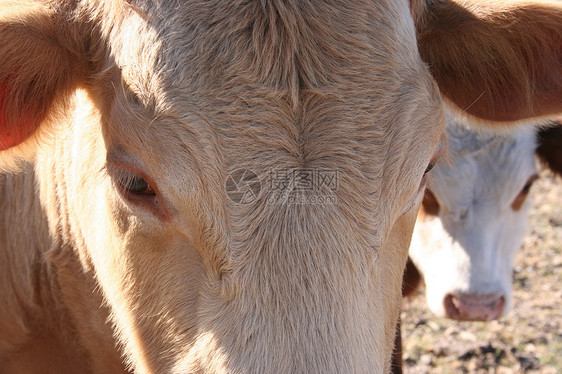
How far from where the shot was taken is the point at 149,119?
2.41 metres

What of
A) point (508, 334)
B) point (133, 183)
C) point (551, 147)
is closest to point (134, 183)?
point (133, 183)

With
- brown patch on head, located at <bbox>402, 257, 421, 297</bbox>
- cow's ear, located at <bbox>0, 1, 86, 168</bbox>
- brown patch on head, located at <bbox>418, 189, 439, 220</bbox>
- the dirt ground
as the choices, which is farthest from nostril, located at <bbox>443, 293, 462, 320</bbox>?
cow's ear, located at <bbox>0, 1, 86, 168</bbox>

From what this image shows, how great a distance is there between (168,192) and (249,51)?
0.55 m

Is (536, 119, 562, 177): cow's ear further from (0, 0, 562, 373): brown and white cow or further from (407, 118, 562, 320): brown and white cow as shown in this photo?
(0, 0, 562, 373): brown and white cow

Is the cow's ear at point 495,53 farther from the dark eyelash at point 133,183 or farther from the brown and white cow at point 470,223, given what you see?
the brown and white cow at point 470,223

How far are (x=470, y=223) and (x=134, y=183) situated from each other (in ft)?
10.9

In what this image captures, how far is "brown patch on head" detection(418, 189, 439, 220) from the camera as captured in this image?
527cm

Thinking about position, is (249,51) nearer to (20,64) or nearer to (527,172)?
(20,64)

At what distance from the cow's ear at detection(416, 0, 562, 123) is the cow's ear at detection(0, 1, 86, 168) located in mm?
1378

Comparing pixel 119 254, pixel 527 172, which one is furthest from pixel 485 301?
pixel 119 254

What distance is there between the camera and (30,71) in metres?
2.60

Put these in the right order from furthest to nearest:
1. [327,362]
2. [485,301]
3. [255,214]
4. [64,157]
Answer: [485,301]
[64,157]
[255,214]
[327,362]

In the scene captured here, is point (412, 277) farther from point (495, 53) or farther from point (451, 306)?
point (495, 53)

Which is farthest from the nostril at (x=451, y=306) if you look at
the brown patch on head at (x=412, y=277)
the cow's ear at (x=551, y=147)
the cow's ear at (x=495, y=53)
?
the cow's ear at (x=495, y=53)
